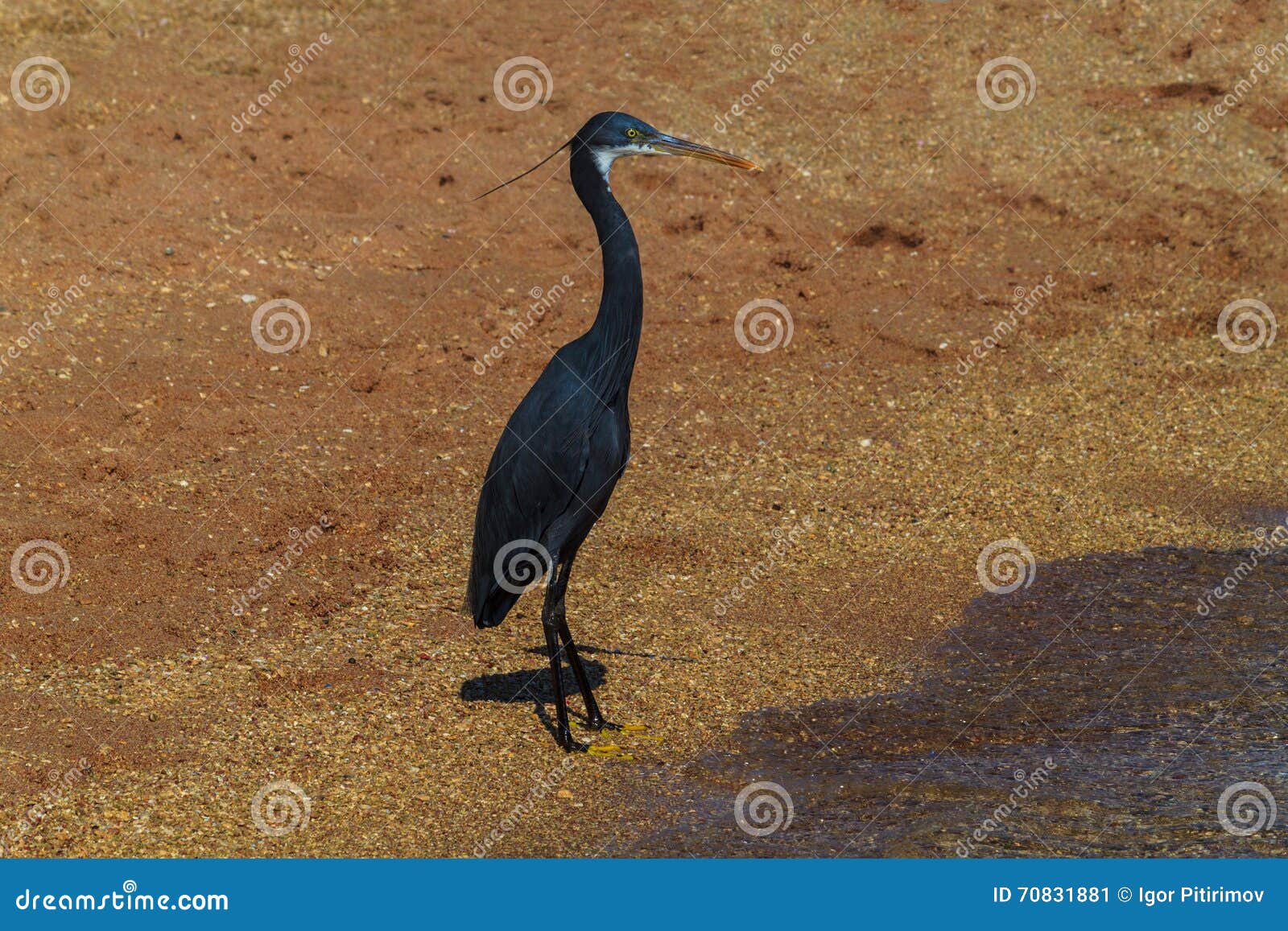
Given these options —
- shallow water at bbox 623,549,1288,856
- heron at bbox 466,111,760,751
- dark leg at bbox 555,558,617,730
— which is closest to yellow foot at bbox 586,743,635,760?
heron at bbox 466,111,760,751

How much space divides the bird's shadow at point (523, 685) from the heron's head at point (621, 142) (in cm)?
321

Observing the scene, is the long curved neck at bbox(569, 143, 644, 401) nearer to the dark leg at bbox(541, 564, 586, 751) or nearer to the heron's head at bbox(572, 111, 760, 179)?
the heron's head at bbox(572, 111, 760, 179)

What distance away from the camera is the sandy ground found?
8.59 meters

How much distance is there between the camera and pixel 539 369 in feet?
46.0

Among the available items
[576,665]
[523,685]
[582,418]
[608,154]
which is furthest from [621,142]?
[523,685]

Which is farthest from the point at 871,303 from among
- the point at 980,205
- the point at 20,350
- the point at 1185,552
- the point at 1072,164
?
the point at 20,350

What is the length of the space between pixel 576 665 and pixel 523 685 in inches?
30.1

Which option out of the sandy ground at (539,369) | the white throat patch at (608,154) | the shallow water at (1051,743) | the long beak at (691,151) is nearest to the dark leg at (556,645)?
the sandy ground at (539,369)

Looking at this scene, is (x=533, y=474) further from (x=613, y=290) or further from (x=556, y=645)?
(x=613, y=290)

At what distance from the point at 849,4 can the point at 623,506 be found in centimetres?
1088

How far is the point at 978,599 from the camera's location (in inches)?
413

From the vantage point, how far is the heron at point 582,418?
26.7 feet

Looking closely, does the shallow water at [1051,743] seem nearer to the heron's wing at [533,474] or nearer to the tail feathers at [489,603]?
the tail feathers at [489,603]

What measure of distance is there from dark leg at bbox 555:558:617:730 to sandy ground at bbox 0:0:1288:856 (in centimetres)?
36
